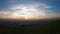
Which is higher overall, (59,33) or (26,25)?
(26,25)

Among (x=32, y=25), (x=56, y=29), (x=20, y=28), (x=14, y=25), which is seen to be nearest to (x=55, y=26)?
(x=56, y=29)

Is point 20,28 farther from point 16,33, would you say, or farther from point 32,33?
point 32,33

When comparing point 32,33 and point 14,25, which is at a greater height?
point 14,25

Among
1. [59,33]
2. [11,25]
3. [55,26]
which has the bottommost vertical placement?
[59,33]

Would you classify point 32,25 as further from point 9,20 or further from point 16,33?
point 9,20

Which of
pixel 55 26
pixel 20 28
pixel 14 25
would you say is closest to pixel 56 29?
pixel 55 26
